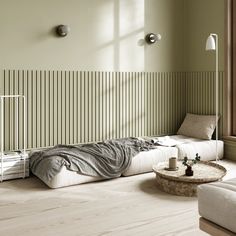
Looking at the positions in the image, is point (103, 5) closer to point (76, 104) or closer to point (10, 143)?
point (76, 104)

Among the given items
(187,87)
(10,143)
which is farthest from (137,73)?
(10,143)

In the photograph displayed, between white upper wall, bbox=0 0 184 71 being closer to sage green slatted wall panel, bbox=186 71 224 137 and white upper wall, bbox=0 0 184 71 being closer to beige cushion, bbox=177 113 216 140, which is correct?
sage green slatted wall panel, bbox=186 71 224 137

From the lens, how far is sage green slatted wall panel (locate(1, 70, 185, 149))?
222 inches

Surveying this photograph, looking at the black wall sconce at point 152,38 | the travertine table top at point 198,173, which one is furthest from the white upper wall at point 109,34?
the travertine table top at point 198,173

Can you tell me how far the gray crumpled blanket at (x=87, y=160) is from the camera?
15.2 feet

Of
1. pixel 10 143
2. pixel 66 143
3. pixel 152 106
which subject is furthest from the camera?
pixel 152 106

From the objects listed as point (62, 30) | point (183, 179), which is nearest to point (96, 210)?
point (183, 179)

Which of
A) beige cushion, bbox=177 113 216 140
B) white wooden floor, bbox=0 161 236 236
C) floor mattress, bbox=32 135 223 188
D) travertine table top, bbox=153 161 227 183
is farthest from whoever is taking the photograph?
beige cushion, bbox=177 113 216 140

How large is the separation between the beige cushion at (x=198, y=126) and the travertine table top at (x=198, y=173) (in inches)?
57.6

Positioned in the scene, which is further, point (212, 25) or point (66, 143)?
point (212, 25)

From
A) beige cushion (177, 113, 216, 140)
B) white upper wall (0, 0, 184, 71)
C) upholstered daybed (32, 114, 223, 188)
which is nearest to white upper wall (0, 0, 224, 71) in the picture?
white upper wall (0, 0, 184, 71)

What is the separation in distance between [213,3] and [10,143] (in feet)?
14.1

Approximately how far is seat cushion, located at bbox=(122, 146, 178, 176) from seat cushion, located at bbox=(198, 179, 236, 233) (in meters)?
2.46

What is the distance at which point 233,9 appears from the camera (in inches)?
247
